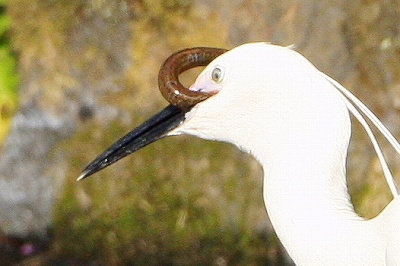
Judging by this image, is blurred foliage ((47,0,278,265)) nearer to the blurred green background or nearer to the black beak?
the blurred green background

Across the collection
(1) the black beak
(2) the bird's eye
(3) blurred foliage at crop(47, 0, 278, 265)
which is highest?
(2) the bird's eye

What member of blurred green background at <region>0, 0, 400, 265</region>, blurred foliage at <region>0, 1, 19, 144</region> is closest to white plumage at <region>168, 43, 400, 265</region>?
blurred green background at <region>0, 0, 400, 265</region>

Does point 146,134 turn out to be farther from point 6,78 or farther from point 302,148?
point 6,78

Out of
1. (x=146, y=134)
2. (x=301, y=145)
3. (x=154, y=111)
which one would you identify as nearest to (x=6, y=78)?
(x=154, y=111)

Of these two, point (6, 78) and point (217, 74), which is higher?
point (217, 74)

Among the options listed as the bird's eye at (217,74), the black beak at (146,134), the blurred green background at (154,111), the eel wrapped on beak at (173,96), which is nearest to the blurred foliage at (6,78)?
the blurred green background at (154,111)

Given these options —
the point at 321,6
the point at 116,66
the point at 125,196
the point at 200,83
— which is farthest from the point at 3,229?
the point at 200,83
